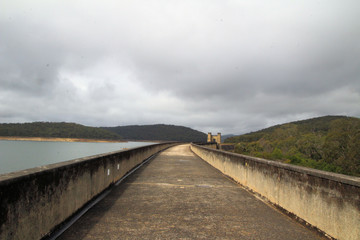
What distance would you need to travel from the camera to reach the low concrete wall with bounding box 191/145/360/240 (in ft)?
11.4

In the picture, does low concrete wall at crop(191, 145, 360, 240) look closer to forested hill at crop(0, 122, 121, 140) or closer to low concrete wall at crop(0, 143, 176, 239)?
Result: low concrete wall at crop(0, 143, 176, 239)

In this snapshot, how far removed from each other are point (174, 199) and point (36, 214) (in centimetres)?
340

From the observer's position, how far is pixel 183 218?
15.4ft

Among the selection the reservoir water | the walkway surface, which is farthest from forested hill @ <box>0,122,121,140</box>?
the walkway surface

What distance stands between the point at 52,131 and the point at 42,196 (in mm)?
197671

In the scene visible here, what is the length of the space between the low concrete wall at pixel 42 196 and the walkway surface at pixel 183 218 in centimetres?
37

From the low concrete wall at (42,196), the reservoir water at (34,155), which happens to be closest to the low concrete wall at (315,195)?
the low concrete wall at (42,196)

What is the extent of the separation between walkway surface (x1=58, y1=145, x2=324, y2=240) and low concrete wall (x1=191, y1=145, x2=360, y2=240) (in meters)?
0.29

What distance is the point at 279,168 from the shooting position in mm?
5734

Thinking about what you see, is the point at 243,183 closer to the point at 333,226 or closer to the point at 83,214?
the point at 333,226

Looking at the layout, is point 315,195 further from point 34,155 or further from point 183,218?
point 34,155

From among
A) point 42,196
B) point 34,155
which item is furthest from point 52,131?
point 42,196

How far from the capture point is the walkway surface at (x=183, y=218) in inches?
155

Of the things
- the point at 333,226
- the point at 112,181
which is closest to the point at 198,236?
the point at 333,226
